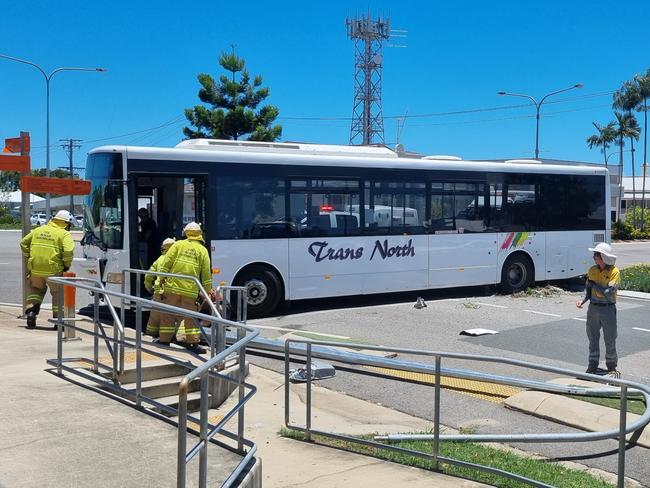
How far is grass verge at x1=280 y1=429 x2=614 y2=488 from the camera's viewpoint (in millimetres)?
5402

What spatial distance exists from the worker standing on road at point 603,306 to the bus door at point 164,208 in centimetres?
664

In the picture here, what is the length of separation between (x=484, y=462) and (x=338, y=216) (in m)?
8.49

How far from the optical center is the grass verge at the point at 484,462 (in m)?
5.40

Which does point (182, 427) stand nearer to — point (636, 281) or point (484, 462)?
point (484, 462)

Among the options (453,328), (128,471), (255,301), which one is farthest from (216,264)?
(128,471)

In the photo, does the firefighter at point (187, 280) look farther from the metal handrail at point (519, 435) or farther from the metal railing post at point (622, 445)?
the metal railing post at point (622, 445)

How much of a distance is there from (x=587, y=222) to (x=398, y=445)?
12.9m

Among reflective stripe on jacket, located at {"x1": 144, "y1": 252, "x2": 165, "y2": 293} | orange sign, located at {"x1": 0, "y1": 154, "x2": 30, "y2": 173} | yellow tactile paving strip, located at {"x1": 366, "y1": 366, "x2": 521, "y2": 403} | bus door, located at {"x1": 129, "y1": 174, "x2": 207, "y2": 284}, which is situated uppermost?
orange sign, located at {"x1": 0, "y1": 154, "x2": 30, "y2": 173}

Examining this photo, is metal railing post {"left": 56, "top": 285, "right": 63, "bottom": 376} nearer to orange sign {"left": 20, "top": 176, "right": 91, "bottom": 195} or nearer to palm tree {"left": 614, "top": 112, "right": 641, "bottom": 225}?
orange sign {"left": 20, "top": 176, "right": 91, "bottom": 195}

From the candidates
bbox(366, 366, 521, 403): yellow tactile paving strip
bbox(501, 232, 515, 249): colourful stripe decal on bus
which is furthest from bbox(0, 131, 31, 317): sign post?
bbox(501, 232, 515, 249): colourful stripe decal on bus

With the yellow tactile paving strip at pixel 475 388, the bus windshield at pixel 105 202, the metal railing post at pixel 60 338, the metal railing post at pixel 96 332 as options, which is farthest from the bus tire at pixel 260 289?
the metal railing post at pixel 96 332

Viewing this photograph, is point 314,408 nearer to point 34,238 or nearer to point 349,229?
point 34,238

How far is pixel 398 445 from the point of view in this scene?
6152 millimetres

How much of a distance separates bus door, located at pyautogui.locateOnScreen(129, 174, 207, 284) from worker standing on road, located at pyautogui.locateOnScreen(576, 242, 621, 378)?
21.8 feet
